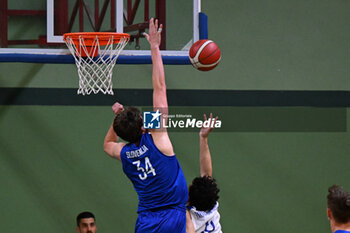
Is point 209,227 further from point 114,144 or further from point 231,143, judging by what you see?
point 231,143

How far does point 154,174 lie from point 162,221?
34 cm

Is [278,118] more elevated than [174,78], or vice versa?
[174,78]

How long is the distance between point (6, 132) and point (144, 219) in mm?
4161

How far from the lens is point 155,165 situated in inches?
157

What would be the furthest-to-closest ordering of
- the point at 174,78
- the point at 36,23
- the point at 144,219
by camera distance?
the point at 174,78
the point at 36,23
the point at 144,219

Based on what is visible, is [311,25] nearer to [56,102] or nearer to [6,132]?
[56,102]

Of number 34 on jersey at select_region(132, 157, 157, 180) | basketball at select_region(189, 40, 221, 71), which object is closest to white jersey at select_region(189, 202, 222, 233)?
number 34 on jersey at select_region(132, 157, 157, 180)

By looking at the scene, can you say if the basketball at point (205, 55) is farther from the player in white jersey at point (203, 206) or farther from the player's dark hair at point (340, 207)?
the player's dark hair at point (340, 207)

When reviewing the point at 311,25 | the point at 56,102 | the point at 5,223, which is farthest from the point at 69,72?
the point at 311,25

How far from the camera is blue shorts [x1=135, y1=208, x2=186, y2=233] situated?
160 inches

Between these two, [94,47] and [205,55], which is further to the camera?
[94,47]

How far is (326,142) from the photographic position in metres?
8.39

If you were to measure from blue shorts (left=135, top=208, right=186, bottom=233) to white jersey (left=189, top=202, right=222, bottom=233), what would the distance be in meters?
0.37

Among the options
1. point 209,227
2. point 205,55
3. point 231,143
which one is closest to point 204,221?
point 209,227
